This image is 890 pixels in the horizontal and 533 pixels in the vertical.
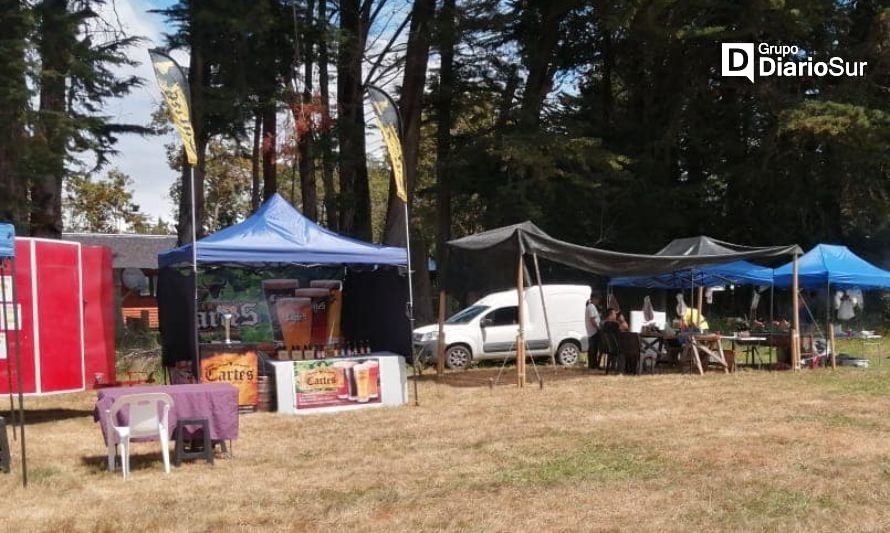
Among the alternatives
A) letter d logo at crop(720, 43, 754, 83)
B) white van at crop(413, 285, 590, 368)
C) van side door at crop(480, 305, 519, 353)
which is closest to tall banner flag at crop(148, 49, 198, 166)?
white van at crop(413, 285, 590, 368)

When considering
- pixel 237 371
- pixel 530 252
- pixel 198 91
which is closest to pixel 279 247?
pixel 237 371

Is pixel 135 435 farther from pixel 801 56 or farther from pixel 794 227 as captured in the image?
pixel 794 227

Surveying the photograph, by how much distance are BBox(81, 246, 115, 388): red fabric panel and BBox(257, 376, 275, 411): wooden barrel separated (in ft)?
6.10

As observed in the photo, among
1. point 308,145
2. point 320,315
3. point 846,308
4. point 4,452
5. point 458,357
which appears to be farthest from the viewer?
point 308,145

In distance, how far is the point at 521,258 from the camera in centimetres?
1427

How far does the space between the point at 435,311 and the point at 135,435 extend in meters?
18.0

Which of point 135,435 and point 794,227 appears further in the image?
point 794,227

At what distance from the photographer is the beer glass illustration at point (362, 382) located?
12.2 metres

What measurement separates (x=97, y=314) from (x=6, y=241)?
2350 millimetres

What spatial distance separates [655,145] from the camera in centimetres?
2595

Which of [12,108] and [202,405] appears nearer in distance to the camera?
[202,405]

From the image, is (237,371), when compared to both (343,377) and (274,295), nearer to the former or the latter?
(343,377)

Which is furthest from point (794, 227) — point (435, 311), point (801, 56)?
point (435, 311)

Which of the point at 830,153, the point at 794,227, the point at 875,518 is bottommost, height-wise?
the point at 875,518
